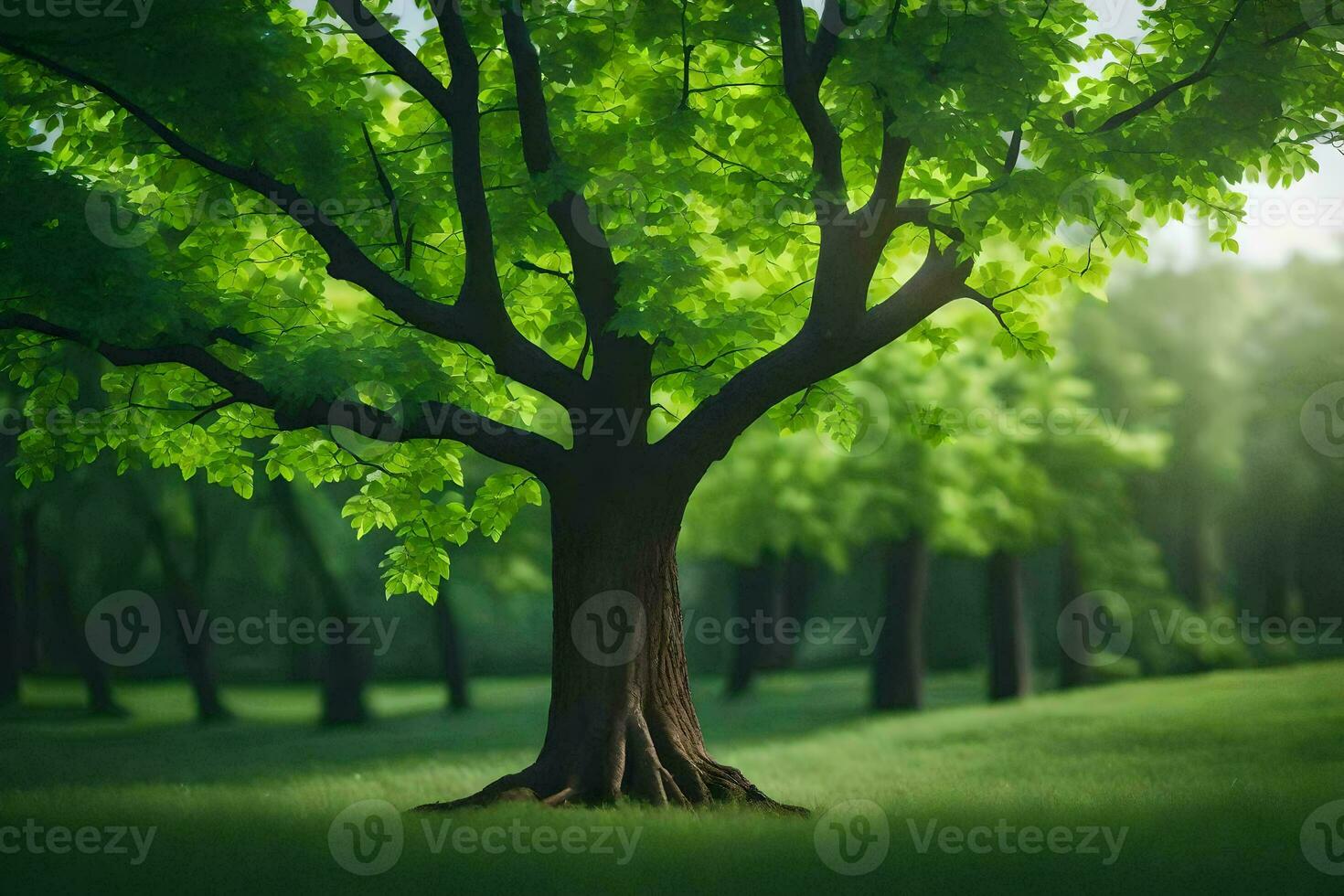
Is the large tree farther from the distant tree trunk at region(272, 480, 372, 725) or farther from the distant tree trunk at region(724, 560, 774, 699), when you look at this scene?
the distant tree trunk at region(724, 560, 774, 699)

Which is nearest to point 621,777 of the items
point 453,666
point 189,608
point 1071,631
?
point 189,608

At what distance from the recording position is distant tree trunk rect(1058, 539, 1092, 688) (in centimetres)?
3117

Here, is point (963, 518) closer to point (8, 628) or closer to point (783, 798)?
point (783, 798)

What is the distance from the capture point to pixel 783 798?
539 inches

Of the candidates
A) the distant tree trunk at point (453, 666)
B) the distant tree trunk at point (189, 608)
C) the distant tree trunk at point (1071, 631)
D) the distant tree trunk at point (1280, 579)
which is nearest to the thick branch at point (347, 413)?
the distant tree trunk at point (189, 608)

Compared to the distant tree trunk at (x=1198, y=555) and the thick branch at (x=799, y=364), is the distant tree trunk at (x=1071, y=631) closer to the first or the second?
the distant tree trunk at (x=1198, y=555)

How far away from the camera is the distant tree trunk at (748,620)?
33312 millimetres

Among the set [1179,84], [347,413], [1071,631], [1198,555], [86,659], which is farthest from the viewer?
[1198,555]

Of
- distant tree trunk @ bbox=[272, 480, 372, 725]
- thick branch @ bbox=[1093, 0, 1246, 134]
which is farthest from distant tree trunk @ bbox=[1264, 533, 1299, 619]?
thick branch @ bbox=[1093, 0, 1246, 134]

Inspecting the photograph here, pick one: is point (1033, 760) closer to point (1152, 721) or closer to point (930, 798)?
point (1152, 721)

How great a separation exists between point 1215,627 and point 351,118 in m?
31.1

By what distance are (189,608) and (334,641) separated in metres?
3.10

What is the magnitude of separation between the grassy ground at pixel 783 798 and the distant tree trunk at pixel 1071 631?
10.6 ft

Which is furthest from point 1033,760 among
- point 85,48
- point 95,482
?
point 95,482
